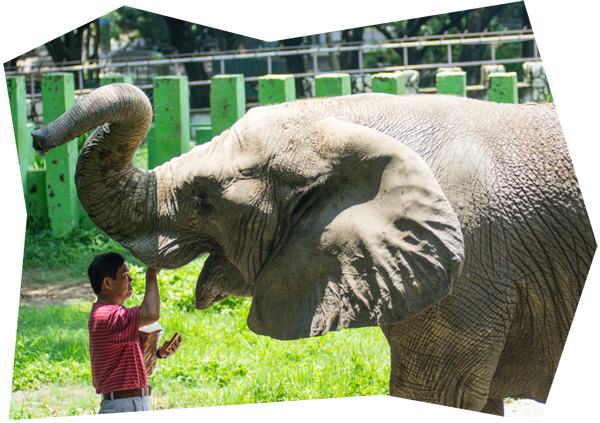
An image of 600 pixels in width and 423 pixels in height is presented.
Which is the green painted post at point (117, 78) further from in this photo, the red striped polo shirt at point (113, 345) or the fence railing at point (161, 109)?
the red striped polo shirt at point (113, 345)

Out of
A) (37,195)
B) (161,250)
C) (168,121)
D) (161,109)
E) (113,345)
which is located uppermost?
(161,109)

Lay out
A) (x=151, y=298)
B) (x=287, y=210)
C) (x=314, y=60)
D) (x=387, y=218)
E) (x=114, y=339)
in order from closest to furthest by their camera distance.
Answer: (x=387, y=218) → (x=287, y=210) → (x=151, y=298) → (x=114, y=339) → (x=314, y=60)

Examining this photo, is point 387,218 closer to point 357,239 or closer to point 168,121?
point 357,239

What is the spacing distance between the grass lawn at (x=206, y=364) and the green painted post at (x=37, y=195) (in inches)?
79.9

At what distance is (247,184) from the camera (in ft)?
9.19

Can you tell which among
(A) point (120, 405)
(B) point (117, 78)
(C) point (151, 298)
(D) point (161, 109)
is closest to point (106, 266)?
(C) point (151, 298)

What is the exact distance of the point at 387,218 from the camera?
2.61 meters

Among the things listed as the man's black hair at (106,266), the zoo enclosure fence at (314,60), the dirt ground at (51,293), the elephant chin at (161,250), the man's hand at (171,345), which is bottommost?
the dirt ground at (51,293)

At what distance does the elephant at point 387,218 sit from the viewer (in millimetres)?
2605

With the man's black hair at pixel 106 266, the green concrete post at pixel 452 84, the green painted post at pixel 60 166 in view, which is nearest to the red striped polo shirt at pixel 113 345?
the man's black hair at pixel 106 266

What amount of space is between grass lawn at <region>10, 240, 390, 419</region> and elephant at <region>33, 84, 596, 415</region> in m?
1.67

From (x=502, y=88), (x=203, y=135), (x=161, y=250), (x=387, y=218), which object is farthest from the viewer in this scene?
(x=203, y=135)

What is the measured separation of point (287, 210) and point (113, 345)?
1.06m

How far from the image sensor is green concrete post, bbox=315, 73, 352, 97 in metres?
7.21
